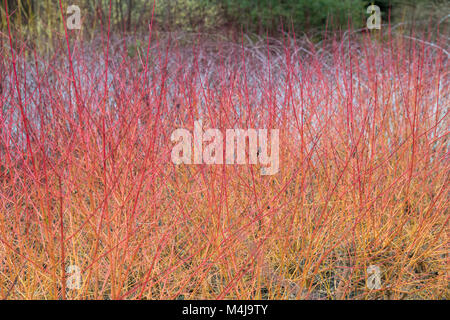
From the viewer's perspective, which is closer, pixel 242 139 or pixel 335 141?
pixel 242 139

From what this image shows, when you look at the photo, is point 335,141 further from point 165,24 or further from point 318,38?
point 318,38

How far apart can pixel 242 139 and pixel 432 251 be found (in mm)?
1101

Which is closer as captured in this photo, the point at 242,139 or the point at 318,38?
the point at 242,139

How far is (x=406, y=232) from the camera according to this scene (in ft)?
7.66
